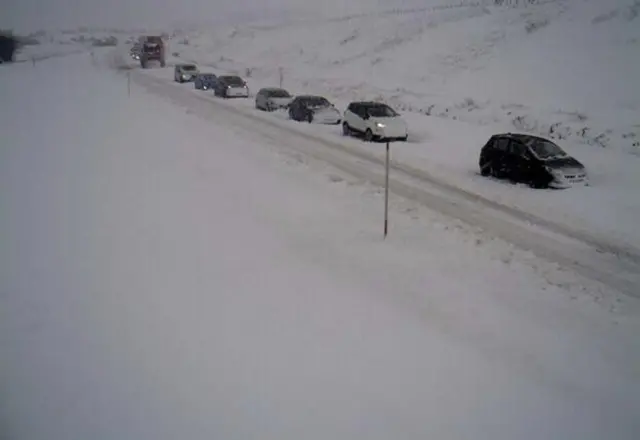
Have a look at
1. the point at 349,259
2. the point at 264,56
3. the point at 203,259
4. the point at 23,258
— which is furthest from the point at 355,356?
the point at 264,56

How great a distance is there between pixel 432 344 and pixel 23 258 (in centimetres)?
751

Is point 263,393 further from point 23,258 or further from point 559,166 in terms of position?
point 559,166

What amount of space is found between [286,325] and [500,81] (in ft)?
107

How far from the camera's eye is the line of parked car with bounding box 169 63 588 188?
53.7 feet

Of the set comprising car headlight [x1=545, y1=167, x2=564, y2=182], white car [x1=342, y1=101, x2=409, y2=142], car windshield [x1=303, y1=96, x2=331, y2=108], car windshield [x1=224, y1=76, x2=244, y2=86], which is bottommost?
car headlight [x1=545, y1=167, x2=564, y2=182]

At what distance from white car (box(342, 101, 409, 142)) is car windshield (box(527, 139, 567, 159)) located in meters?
6.45

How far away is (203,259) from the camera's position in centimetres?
1112

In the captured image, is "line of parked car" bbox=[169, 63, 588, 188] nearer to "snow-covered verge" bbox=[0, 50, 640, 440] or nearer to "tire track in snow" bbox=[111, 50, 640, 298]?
"tire track in snow" bbox=[111, 50, 640, 298]

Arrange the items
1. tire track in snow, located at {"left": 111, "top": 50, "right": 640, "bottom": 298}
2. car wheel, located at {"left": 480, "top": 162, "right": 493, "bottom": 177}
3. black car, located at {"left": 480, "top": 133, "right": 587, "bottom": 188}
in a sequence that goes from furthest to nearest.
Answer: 1. car wheel, located at {"left": 480, "top": 162, "right": 493, "bottom": 177}
2. black car, located at {"left": 480, "top": 133, "right": 587, "bottom": 188}
3. tire track in snow, located at {"left": 111, "top": 50, "right": 640, "bottom": 298}

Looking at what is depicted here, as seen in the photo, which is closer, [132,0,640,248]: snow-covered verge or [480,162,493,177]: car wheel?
[132,0,640,248]: snow-covered verge

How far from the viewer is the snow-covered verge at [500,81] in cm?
1642

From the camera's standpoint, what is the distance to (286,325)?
8.63 m

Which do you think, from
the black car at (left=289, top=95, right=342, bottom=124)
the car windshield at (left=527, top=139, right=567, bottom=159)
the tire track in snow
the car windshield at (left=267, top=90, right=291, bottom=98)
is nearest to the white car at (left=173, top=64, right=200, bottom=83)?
the car windshield at (left=267, top=90, right=291, bottom=98)

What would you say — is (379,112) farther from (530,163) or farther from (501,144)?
(530,163)
